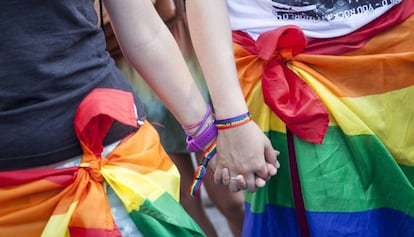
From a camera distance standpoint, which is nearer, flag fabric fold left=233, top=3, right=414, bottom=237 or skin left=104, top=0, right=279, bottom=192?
skin left=104, top=0, right=279, bottom=192

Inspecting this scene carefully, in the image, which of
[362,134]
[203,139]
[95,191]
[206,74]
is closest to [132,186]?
[95,191]

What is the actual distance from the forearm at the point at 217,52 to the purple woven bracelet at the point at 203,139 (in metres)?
0.04

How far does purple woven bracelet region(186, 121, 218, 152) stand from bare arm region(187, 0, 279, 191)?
20 mm

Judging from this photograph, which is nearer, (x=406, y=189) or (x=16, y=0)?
(x=16, y=0)

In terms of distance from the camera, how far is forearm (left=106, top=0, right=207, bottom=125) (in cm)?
183

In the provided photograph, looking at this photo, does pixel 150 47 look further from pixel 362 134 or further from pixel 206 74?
pixel 362 134

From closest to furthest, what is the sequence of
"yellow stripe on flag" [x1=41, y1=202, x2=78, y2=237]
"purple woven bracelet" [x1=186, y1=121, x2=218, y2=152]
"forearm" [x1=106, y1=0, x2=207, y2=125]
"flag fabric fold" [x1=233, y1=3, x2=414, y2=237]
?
"yellow stripe on flag" [x1=41, y1=202, x2=78, y2=237], "forearm" [x1=106, y1=0, x2=207, y2=125], "purple woven bracelet" [x1=186, y1=121, x2=218, y2=152], "flag fabric fold" [x1=233, y1=3, x2=414, y2=237]

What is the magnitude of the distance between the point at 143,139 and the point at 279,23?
1.88 ft

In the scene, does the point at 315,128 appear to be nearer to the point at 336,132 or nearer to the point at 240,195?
the point at 336,132

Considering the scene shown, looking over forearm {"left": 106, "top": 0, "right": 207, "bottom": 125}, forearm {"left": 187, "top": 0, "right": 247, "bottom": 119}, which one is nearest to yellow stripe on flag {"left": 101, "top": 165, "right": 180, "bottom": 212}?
forearm {"left": 106, "top": 0, "right": 207, "bottom": 125}

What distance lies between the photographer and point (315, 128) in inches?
84.0

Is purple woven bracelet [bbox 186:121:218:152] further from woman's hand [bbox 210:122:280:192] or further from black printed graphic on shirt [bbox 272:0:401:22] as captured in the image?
black printed graphic on shirt [bbox 272:0:401:22]

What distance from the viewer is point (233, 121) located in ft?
6.44

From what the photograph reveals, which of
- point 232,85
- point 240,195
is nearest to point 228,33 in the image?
point 232,85
